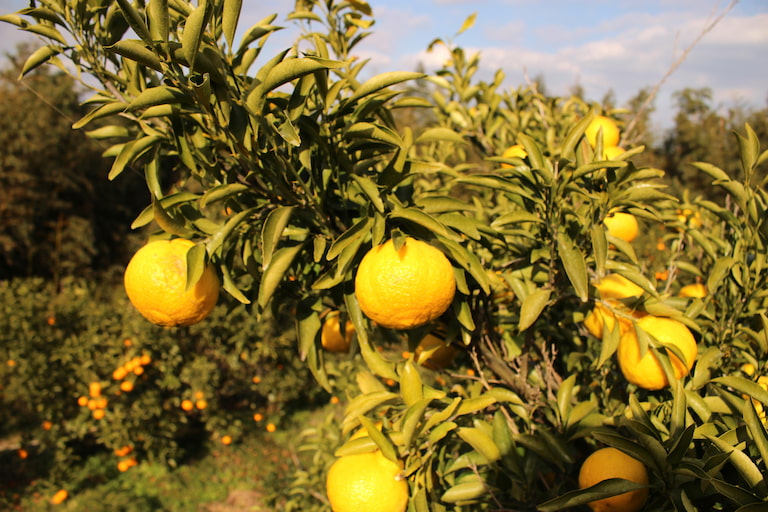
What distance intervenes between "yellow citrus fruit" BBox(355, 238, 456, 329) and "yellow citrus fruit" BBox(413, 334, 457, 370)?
29 cm

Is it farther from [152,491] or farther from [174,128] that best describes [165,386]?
[174,128]

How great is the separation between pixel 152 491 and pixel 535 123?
362cm

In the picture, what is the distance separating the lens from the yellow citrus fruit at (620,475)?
76 cm

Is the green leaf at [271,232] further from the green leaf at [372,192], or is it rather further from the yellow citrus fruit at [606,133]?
the yellow citrus fruit at [606,133]

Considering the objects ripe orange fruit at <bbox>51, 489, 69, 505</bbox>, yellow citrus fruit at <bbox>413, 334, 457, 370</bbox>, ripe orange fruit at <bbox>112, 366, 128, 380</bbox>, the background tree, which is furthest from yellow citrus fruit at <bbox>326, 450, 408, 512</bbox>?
the background tree

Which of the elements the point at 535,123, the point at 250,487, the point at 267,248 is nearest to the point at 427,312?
the point at 267,248

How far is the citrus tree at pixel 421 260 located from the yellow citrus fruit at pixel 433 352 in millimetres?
14

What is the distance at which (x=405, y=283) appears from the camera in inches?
29.4

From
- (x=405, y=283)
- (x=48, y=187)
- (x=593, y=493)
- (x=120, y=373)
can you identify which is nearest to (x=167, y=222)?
(x=405, y=283)

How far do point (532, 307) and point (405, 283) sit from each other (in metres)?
0.26

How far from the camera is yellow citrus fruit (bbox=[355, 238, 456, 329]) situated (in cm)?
76

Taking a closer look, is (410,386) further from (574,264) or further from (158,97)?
(158,97)

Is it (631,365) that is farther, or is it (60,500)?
(60,500)

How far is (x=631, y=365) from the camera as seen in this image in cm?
91
